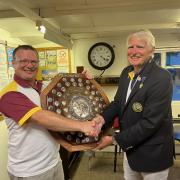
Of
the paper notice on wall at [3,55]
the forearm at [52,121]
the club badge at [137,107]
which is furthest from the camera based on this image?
the paper notice on wall at [3,55]

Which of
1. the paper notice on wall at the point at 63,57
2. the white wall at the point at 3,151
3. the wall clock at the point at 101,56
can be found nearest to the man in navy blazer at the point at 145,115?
the white wall at the point at 3,151

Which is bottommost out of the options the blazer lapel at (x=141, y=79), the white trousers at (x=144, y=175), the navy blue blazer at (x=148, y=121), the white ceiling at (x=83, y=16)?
the white trousers at (x=144, y=175)

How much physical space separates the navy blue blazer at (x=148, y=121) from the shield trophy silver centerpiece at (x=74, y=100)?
0.38ft

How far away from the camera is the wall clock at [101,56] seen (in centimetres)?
439

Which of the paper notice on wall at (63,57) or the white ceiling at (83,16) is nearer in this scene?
the white ceiling at (83,16)

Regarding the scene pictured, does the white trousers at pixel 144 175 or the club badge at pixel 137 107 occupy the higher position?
the club badge at pixel 137 107

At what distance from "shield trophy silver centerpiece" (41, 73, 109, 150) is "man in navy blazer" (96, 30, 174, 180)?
0.09 metres

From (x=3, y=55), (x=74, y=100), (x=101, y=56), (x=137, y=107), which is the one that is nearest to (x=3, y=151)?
(x=3, y=55)

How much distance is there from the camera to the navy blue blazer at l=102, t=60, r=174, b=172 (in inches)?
58.7

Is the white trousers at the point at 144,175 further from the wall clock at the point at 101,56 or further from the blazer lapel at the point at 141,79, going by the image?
the wall clock at the point at 101,56

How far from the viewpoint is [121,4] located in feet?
7.61

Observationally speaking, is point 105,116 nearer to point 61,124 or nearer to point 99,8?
point 61,124

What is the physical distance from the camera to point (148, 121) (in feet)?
4.88

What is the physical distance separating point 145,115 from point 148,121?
0.04 metres
